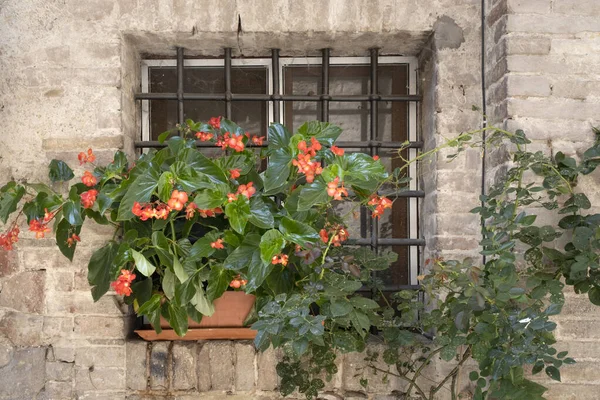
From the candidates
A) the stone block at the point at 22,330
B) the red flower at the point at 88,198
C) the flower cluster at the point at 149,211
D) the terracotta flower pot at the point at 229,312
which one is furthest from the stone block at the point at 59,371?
A: the flower cluster at the point at 149,211

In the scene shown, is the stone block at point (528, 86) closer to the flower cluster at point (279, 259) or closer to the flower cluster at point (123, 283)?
the flower cluster at point (279, 259)

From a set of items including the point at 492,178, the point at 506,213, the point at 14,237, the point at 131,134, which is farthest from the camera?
the point at 131,134

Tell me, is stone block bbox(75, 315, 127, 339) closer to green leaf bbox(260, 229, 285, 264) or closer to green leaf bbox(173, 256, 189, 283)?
green leaf bbox(173, 256, 189, 283)

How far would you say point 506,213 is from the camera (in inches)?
78.7

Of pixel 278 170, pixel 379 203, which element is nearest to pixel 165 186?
pixel 278 170

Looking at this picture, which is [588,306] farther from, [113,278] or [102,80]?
[102,80]

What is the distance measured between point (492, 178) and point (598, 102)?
47cm

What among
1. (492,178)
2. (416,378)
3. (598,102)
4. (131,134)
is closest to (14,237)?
(131,134)

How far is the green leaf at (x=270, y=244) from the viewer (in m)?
1.76

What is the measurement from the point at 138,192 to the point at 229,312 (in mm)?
710

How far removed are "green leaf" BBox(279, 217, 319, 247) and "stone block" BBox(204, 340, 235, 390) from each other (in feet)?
2.57

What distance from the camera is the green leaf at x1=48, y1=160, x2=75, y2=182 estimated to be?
89.0 inches

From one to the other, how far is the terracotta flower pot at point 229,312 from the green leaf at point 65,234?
0.44 m

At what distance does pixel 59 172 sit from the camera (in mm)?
2262
